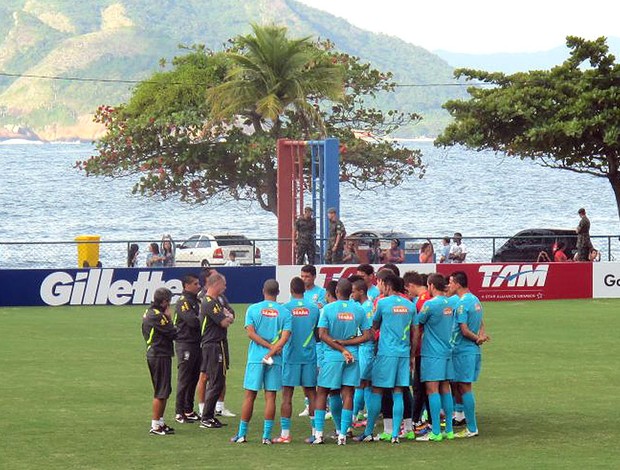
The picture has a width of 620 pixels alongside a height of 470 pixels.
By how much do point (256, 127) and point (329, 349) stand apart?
33.0 m

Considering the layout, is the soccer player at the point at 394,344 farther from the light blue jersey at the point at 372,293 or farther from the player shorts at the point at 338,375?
the light blue jersey at the point at 372,293

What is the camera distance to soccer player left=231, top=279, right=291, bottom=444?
49.9 feet

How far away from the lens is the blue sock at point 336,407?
15734 mm

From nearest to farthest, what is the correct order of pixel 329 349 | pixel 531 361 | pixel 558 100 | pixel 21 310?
pixel 329 349
pixel 531 361
pixel 21 310
pixel 558 100

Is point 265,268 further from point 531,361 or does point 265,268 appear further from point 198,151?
point 198,151

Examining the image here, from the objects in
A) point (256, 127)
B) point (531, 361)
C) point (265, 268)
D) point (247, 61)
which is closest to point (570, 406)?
point (531, 361)

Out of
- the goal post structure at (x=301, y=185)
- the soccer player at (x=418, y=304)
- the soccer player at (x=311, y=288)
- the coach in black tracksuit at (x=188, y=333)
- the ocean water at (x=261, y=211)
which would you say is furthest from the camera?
the ocean water at (x=261, y=211)

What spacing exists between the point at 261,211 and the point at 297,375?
117 m

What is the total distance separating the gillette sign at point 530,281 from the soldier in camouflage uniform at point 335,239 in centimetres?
313

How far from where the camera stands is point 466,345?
16.0m

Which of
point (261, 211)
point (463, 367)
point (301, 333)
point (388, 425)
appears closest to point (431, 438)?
point (388, 425)

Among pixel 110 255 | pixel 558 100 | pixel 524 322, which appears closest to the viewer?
pixel 524 322

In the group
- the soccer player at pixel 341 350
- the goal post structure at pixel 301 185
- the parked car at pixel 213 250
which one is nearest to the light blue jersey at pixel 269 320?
the soccer player at pixel 341 350

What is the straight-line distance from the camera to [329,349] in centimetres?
1544
